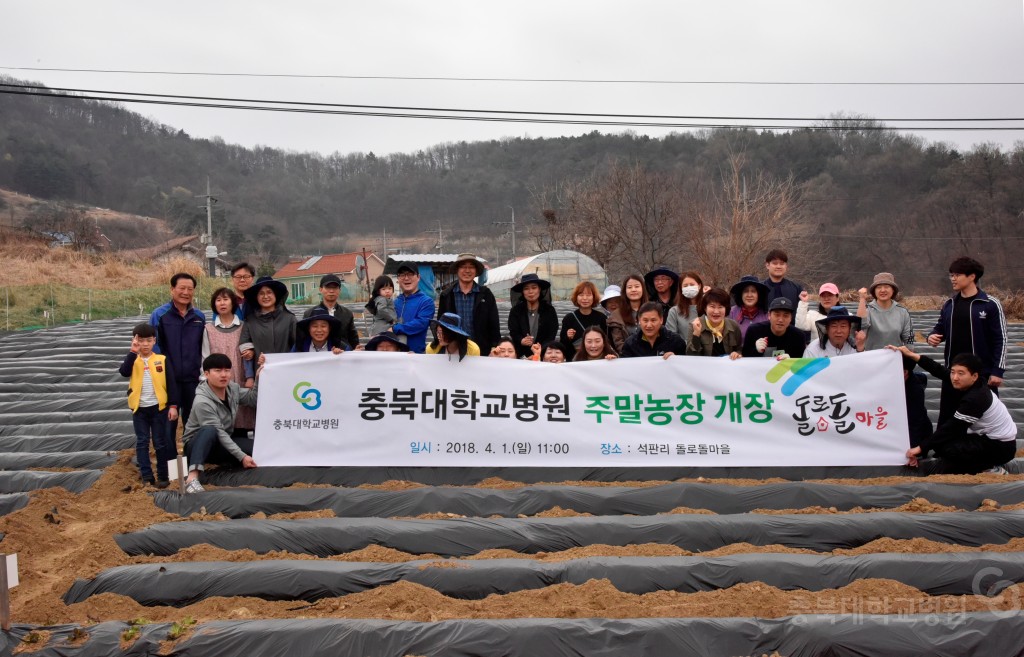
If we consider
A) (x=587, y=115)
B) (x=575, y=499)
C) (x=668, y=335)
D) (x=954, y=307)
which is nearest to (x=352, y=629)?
(x=575, y=499)

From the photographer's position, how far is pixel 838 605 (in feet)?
11.9

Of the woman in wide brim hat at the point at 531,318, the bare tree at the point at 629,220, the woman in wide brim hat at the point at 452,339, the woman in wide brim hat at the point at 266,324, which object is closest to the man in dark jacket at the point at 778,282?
the woman in wide brim hat at the point at 531,318

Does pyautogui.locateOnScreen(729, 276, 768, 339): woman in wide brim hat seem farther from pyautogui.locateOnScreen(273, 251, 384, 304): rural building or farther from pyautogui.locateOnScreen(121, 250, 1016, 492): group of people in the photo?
pyautogui.locateOnScreen(273, 251, 384, 304): rural building

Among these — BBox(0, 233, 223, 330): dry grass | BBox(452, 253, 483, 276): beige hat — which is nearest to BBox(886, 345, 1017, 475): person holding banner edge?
BBox(452, 253, 483, 276): beige hat

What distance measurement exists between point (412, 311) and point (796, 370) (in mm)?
2963

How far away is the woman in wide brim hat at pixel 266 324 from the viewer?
5741 millimetres

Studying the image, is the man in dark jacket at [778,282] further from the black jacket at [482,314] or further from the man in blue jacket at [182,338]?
the man in blue jacket at [182,338]

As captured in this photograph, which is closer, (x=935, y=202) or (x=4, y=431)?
(x=4, y=431)

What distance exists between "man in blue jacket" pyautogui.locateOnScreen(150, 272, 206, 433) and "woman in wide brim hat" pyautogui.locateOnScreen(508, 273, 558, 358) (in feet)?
7.75

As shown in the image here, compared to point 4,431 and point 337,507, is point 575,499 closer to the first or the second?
point 337,507

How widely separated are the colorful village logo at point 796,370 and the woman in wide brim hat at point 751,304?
0.54 m

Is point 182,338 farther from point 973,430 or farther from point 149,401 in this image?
point 973,430

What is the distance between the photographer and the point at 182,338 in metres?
5.57

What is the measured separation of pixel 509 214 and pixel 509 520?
52.5 m
